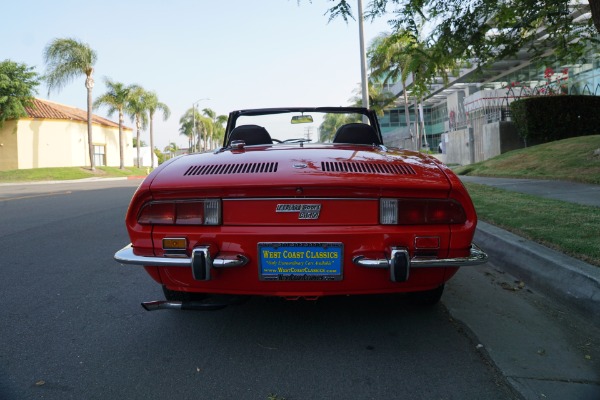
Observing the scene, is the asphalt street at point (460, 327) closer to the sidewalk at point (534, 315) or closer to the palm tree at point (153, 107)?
the sidewalk at point (534, 315)

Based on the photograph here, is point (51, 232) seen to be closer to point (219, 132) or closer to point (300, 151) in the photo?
point (300, 151)

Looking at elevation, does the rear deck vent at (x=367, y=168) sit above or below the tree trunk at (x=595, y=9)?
below

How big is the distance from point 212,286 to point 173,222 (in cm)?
41

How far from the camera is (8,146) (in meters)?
34.0

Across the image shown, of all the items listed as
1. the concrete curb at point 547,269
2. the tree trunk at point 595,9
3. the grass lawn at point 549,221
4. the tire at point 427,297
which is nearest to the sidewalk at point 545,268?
the concrete curb at point 547,269

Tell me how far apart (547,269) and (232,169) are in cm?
259

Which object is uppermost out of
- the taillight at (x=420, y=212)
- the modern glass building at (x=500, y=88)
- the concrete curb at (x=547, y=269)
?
the modern glass building at (x=500, y=88)

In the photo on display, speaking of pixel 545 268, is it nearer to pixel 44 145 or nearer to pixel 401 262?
pixel 401 262

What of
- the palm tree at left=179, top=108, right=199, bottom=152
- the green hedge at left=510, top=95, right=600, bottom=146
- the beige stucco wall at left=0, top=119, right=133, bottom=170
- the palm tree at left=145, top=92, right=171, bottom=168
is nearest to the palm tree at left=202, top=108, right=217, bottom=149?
the palm tree at left=179, top=108, right=199, bottom=152

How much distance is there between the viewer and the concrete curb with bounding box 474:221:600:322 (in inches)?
121

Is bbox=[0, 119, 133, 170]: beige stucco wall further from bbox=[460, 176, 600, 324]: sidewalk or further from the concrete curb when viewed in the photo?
the concrete curb

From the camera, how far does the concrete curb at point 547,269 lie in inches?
121

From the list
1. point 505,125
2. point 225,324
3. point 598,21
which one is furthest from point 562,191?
point 505,125

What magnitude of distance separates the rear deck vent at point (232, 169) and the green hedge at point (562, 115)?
13745mm
